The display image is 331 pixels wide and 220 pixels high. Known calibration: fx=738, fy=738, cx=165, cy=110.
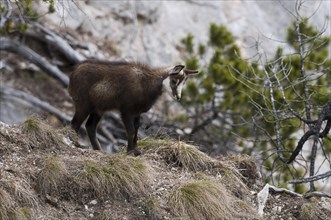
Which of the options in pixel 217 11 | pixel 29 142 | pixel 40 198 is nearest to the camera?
pixel 40 198

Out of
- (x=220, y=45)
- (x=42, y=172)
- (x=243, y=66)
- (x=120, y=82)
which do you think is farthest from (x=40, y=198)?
(x=220, y=45)

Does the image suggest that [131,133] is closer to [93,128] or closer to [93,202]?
[93,128]

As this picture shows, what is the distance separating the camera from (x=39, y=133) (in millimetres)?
9141

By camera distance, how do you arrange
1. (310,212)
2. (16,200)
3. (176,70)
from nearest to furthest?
(16,200) < (310,212) < (176,70)

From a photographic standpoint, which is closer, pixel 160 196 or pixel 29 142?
pixel 160 196

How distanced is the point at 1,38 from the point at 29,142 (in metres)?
6.95

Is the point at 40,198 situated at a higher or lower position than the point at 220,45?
lower

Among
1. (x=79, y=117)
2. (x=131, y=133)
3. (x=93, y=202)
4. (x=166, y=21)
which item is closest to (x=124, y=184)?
(x=93, y=202)

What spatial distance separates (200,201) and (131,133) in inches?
70.8

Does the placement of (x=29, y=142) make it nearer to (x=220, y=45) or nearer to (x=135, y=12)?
(x=220, y=45)

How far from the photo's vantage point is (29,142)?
8.96 metres

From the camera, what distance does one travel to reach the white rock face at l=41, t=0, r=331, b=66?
20312mm

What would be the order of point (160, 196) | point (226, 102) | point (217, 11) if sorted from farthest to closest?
point (217, 11) → point (226, 102) → point (160, 196)

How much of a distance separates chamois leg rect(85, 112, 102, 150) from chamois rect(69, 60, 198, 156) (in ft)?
0.79
